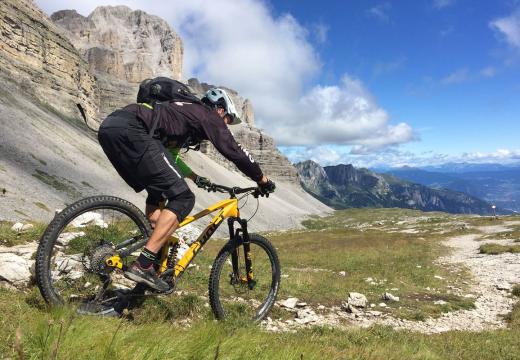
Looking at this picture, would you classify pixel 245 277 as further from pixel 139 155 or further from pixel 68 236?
pixel 68 236

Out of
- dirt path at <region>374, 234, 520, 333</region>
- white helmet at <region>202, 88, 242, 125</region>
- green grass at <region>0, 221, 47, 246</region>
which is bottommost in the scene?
dirt path at <region>374, 234, 520, 333</region>

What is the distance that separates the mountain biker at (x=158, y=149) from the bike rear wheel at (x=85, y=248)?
57 cm

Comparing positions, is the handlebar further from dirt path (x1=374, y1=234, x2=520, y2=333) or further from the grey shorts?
dirt path (x1=374, y1=234, x2=520, y2=333)

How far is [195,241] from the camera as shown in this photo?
7344mm

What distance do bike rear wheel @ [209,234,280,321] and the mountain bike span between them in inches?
0.8

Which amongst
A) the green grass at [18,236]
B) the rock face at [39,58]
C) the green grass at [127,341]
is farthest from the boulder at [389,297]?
the rock face at [39,58]

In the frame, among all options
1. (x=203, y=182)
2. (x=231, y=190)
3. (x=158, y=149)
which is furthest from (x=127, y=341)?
(x=231, y=190)

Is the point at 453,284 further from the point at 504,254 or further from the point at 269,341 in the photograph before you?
the point at 269,341

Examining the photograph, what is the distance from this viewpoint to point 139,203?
273 feet

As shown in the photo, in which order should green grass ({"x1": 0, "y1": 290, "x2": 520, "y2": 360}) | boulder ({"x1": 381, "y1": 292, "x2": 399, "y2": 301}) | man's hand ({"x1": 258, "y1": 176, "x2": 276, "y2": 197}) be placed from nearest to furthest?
1. green grass ({"x1": 0, "y1": 290, "x2": 520, "y2": 360})
2. man's hand ({"x1": 258, "y1": 176, "x2": 276, "y2": 197})
3. boulder ({"x1": 381, "y1": 292, "x2": 399, "y2": 301})

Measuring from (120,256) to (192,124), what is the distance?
2574 mm

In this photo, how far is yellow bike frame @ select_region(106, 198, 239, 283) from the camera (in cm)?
643

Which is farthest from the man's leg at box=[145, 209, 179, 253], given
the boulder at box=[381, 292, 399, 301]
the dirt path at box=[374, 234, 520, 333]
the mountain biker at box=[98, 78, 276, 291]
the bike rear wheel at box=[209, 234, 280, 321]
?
the boulder at box=[381, 292, 399, 301]

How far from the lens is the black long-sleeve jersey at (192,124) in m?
6.65
